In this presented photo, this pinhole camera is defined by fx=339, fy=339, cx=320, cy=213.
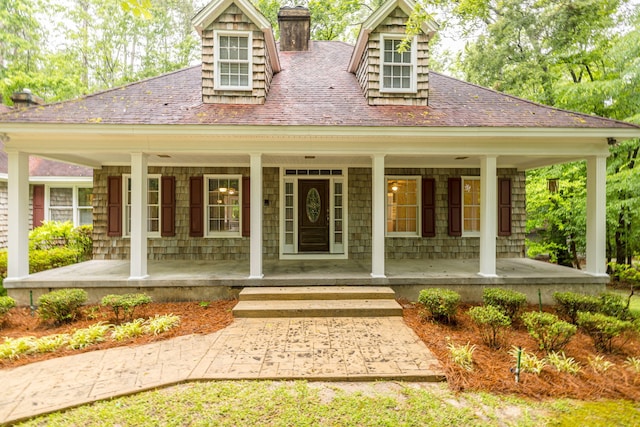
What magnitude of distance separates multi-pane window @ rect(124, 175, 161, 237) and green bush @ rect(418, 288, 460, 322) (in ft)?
21.4

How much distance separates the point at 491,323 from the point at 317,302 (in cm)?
247

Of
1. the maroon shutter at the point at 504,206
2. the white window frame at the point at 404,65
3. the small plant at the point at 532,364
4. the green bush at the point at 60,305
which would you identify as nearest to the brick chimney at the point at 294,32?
the white window frame at the point at 404,65

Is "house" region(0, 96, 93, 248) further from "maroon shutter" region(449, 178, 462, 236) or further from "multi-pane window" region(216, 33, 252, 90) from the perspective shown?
"maroon shutter" region(449, 178, 462, 236)

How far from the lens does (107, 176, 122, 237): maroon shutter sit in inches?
324

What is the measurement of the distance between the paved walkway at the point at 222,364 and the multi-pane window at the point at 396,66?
4887 mm

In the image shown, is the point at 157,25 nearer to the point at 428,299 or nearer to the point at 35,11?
the point at 35,11

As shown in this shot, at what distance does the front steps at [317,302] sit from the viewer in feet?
16.5

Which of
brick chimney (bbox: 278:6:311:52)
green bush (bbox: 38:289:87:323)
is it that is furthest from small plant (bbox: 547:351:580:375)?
brick chimney (bbox: 278:6:311:52)

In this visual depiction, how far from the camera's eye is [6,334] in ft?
15.1

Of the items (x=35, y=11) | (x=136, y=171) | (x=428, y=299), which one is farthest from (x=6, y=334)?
(x=35, y=11)

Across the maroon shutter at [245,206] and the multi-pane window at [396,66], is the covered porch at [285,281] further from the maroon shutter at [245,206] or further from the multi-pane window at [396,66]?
the multi-pane window at [396,66]

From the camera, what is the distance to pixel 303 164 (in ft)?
26.7

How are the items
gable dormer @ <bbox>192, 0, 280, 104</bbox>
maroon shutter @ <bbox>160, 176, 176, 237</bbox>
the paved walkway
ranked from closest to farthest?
1. the paved walkway
2. gable dormer @ <bbox>192, 0, 280, 104</bbox>
3. maroon shutter @ <bbox>160, 176, 176, 237</bbox>

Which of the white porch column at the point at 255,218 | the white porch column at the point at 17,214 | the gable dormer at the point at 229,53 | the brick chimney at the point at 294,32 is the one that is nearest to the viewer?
the white porch column at the point at 17,214
